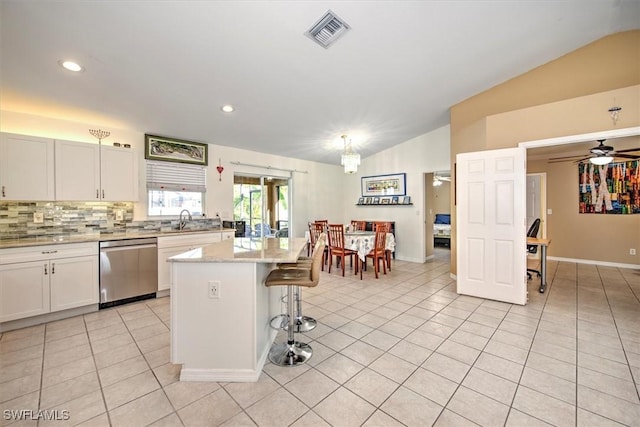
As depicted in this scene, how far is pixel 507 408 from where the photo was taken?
1666 millimetres

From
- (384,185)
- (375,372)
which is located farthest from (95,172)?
(384,185)

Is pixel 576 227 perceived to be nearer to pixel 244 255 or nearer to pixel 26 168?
pixel 244 255

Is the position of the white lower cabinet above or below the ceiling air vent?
below

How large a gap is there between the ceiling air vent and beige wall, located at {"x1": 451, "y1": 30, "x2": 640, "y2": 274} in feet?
9.08

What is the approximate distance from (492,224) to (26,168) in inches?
230

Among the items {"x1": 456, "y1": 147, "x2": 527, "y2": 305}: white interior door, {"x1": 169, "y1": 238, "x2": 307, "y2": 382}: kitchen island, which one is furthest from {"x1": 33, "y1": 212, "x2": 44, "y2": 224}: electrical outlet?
{"x1": 456, "y1": 147, "x2": 527, "y2": 305}: white interior door

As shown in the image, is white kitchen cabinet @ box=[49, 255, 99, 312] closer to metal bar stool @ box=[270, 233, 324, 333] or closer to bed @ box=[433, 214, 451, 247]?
metal bar stool @ box=[270, 233, 324, 333]

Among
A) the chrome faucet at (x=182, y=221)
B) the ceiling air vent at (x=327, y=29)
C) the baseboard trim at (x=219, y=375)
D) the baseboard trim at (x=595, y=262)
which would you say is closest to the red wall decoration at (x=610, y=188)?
the baseboard trim at (x=595, y=262)

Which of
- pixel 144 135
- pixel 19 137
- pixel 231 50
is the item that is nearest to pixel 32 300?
pixel 19 137

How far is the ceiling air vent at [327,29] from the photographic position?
7.45ft

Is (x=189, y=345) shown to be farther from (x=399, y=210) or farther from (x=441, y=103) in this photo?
(x=399, y=210)

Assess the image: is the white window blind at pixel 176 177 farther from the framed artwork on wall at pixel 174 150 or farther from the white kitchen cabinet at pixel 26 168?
the white kitchen cabinet at pixel 26 168

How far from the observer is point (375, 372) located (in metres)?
2.04

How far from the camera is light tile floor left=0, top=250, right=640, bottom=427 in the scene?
1623 mm
